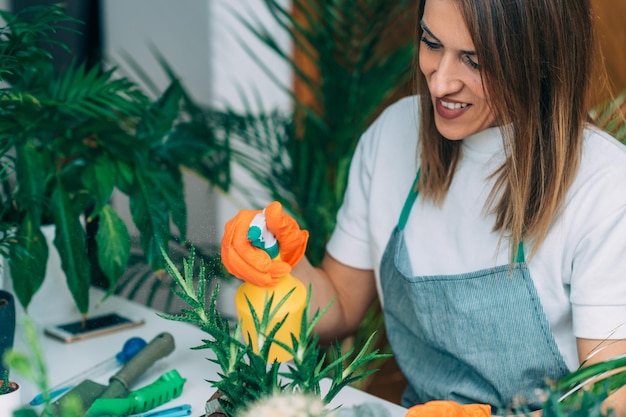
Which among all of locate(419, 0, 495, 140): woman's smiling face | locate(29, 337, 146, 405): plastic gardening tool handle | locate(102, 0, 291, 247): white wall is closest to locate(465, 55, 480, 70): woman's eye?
locate(419, 0, 495, 140): woman's smiling face

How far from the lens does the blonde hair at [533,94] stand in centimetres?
105

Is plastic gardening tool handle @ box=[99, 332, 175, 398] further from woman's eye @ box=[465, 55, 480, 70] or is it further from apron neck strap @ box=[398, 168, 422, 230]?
woman's eye @ box=[465, 55, 480, 70]

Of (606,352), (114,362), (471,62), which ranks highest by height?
(471,62)

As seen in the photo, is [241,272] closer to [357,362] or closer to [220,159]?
[357,362]

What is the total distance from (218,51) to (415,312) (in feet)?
4.47

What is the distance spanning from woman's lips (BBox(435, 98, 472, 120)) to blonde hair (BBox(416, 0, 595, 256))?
49mm

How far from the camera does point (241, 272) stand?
104cm

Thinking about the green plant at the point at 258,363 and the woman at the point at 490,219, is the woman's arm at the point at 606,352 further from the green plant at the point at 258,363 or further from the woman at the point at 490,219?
the green plant at the point at 258,363

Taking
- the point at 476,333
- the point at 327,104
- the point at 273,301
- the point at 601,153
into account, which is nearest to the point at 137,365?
the point at 273,301

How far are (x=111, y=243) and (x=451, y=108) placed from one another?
56 centimetres

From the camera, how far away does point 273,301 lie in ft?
3.47

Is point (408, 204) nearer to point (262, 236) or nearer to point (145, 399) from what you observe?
point (262, 236)

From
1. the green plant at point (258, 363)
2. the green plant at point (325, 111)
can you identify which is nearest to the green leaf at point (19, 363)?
the green plant at point (258, 363)

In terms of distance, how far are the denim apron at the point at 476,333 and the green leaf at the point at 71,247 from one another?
1.64 feet
